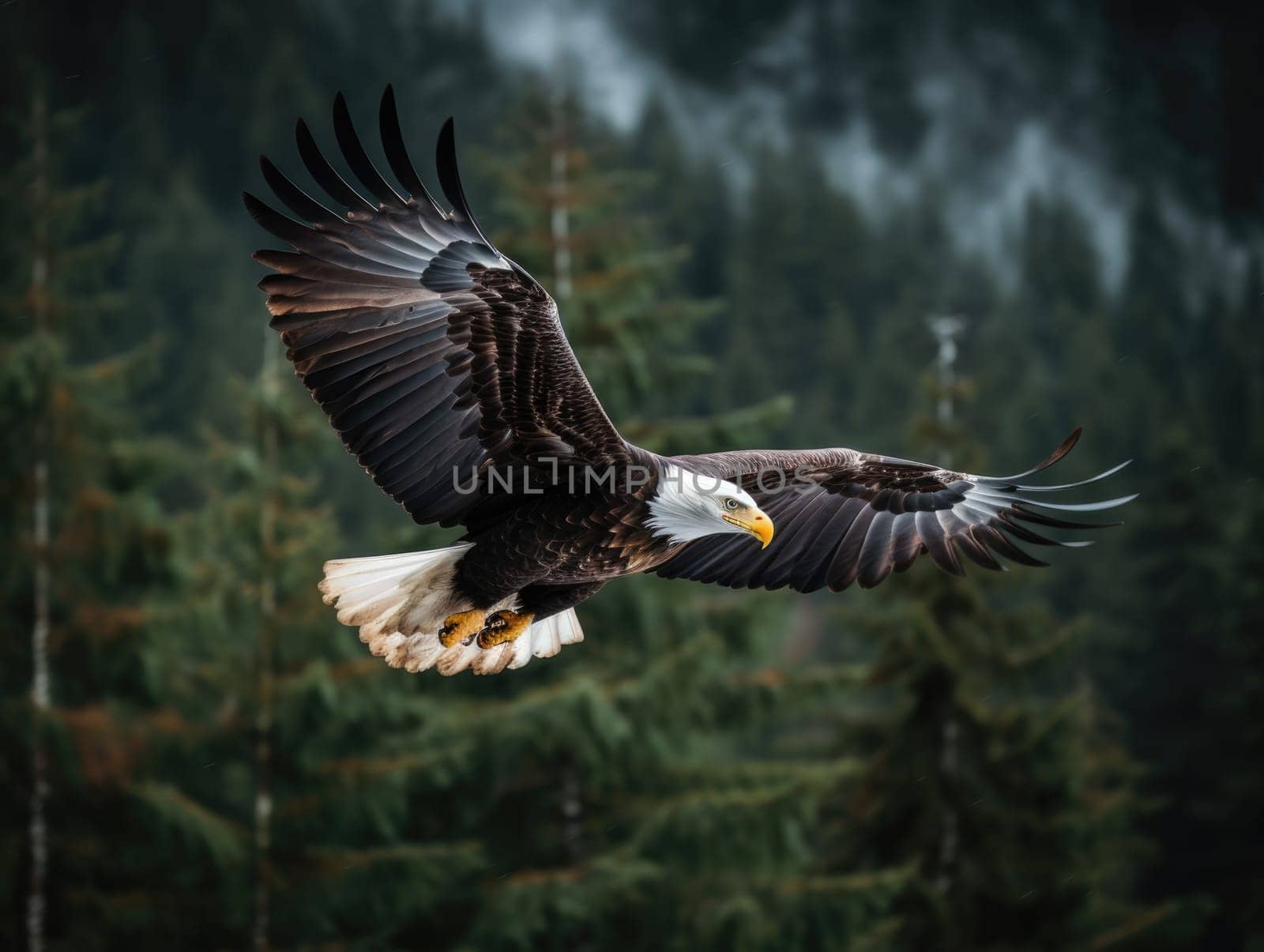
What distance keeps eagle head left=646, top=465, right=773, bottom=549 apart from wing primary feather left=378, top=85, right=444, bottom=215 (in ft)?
4.15

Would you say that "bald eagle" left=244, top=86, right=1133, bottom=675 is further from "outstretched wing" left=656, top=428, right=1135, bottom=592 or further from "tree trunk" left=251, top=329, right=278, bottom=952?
"tree trunk" left=251, top=329, right=278, bottom=952

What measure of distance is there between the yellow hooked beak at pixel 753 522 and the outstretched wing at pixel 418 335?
1.42 ft

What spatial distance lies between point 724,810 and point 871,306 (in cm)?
8061

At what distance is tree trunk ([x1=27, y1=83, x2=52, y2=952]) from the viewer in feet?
37.6

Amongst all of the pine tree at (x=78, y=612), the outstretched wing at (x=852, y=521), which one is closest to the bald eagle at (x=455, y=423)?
the outstretched wing at (x=852, y=521)

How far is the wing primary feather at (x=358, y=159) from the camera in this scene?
403cm

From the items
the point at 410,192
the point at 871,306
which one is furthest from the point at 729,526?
the point at 871,306

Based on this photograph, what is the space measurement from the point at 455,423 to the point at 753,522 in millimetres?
1112

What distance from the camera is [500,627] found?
5164mm

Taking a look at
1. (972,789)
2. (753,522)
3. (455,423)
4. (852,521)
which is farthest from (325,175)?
(972,789)

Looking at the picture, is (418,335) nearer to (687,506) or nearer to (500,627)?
(687,506)

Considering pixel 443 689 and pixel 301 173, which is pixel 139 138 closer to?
pixel 301 173

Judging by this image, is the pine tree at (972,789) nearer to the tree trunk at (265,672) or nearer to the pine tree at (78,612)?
the tree trunk at (265,672)

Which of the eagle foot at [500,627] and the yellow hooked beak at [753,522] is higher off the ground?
the yellow hooked beak at [753,522]
